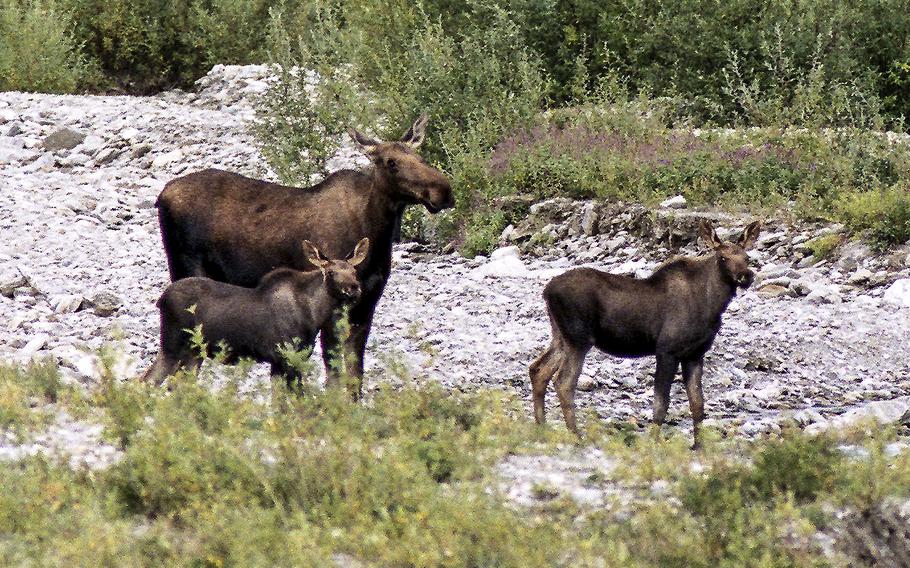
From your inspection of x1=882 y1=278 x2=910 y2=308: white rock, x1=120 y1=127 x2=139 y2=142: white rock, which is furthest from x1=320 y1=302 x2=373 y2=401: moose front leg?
x1=120 y1=127 x2=139 y2=142: white rock

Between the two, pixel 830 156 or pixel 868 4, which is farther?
pixel 868 4

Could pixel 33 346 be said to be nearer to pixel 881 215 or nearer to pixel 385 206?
pixel 385 206

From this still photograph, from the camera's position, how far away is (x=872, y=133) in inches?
605

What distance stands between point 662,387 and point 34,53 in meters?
20.8

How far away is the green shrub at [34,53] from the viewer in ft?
89.7

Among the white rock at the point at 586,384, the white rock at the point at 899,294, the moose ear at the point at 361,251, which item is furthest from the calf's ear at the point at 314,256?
the white rock at the point at 899,294

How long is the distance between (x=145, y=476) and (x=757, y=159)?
1006 centimetres

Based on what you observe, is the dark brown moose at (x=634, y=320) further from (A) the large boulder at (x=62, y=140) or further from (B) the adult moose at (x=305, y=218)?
(A) the large boulder at (x=62, y=140)

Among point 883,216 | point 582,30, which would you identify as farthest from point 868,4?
point 883,216

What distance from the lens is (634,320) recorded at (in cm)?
995

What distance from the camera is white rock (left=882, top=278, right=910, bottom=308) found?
498 inches

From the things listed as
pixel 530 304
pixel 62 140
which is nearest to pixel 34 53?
pixel 62 140

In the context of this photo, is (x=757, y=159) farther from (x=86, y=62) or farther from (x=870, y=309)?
(x=86, y=62)

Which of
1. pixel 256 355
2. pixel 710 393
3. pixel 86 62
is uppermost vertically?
pixel 256 355
